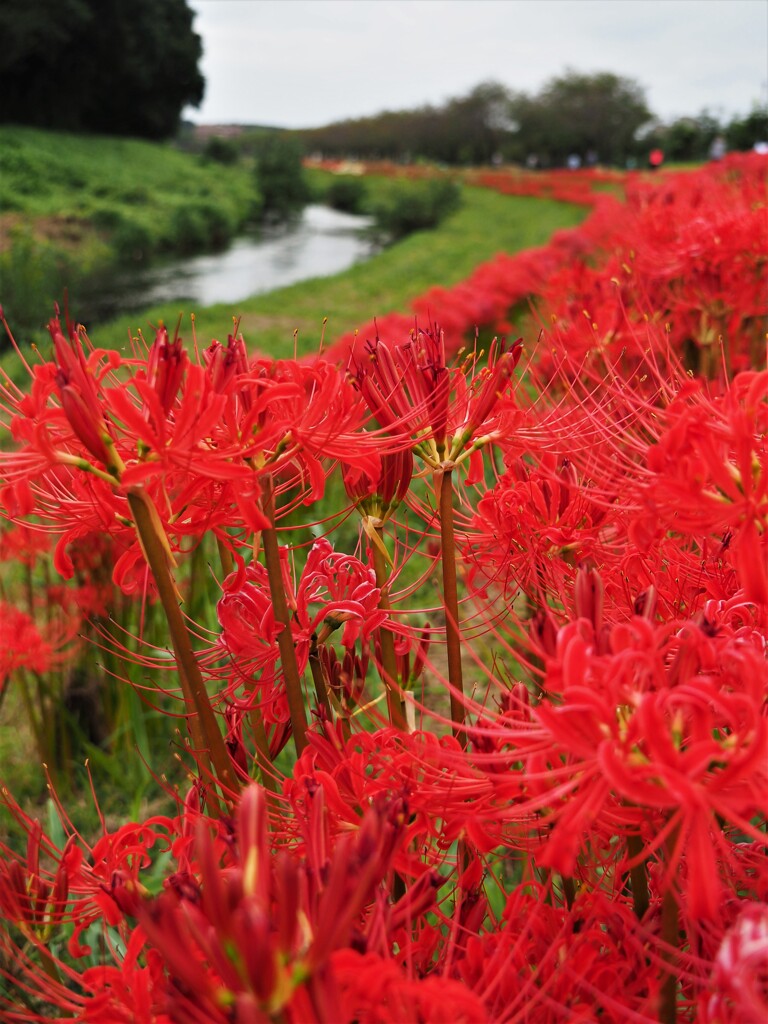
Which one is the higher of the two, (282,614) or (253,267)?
(253,267)

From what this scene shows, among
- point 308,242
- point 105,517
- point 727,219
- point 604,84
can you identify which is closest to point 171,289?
point 308,242

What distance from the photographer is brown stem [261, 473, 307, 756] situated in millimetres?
877

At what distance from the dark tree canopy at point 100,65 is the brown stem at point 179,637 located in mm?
28489

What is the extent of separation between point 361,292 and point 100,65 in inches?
930

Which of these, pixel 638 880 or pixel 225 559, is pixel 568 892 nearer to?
pixel 638 880

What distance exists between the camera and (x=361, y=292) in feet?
40.3

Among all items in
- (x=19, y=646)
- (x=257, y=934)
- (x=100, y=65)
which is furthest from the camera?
(x=100, y=65)

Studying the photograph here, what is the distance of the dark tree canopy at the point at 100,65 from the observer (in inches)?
981

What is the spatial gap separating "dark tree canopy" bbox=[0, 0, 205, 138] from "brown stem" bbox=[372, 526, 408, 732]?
93.3 ft

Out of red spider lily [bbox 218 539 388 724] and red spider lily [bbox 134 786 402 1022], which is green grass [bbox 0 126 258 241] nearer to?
red spider lily [bbox 218 539 388 724]

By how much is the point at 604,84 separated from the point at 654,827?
5298 centimetres

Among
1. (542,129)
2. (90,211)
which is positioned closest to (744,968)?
(90,211)

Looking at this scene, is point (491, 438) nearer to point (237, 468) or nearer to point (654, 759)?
point (237, 468)

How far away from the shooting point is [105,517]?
94 cm
